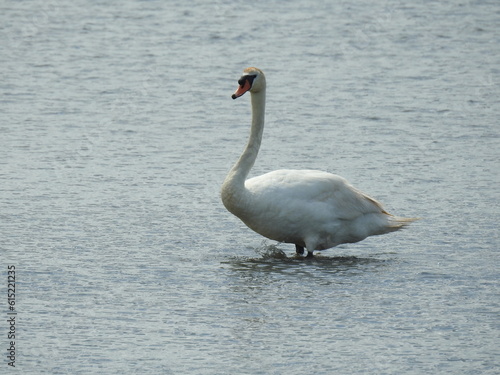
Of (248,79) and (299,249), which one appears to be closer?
(299,249)

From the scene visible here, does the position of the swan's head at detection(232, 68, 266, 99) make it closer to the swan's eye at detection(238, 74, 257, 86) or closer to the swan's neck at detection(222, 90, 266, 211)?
the swan's eye at detection(238, 74, 257, 86)

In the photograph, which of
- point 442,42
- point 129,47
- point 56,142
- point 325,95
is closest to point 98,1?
point 129,47

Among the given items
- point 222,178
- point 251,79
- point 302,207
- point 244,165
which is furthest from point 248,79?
point 222,178

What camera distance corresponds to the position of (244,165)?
1033 centimetres

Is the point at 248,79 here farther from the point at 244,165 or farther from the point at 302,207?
the point at 302,207

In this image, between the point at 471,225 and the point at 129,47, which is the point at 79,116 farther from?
the point at 471,225

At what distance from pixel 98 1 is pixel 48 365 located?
57.6 ft

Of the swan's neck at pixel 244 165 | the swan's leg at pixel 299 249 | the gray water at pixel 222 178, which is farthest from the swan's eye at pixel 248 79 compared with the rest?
the swan's leg at pixel 299 249

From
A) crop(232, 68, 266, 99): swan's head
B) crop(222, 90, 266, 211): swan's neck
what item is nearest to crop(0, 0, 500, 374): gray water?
crop(222, 90, 266, 211): swan's neck

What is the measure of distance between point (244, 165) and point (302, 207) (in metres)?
0.68

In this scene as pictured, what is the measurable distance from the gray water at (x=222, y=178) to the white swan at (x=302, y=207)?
22 centimetres

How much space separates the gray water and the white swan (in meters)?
0.22

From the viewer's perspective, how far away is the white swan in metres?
9.97

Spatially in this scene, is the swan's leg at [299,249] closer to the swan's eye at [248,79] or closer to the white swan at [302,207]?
the white swan at [302,207]
